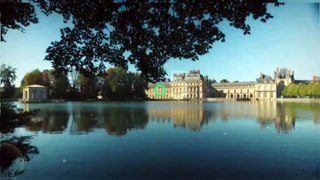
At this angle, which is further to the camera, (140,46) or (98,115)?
(98,115)

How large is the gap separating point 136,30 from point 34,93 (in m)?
2.18

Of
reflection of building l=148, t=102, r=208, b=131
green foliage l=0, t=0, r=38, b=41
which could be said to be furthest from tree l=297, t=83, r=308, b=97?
green foliage l=0, t=0, r=38, b=41

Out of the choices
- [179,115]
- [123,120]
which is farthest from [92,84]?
[123,120]

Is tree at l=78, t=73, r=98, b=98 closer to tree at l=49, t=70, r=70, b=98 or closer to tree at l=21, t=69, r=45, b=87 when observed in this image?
tree at l=49, t=70, r=70, b=98

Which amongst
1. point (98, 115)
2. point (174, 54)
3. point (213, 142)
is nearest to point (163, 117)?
point (98, 115)

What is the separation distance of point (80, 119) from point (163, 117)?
65.9 inches

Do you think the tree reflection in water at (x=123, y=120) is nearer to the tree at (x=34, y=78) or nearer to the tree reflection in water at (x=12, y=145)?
the tree at (x=34, y=78)

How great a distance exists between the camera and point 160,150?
15.7 ft

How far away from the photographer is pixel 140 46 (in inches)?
138

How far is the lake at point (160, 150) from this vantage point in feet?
12.3

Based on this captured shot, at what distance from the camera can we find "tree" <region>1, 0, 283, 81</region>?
3168 mm

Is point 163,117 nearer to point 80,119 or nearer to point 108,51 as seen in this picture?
point 80,119

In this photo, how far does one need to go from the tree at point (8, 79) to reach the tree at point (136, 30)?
1.55ft

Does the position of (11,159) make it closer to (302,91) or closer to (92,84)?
(92,84)
